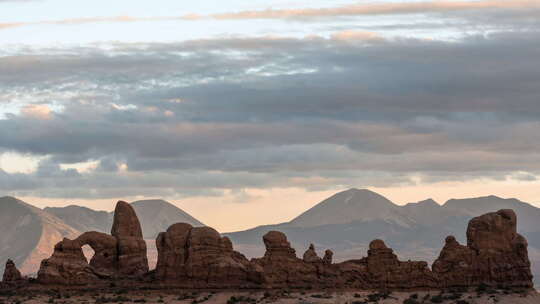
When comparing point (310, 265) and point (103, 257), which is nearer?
point (310, 265)

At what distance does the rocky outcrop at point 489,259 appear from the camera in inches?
6201

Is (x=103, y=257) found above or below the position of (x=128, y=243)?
below

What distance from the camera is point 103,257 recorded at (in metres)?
164

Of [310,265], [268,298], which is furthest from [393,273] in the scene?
[268,298]

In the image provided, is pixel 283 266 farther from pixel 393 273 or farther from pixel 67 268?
pixel 67 268

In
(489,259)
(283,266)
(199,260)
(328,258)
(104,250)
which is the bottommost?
(283,266)

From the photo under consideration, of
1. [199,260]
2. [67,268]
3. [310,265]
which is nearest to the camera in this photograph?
[199,260]

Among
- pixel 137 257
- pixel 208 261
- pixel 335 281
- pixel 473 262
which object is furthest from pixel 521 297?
pixel 137 257

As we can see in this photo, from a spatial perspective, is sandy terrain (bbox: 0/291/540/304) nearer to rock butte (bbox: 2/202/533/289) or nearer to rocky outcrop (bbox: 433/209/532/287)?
rock butte (bbox: 2/202/533/289)

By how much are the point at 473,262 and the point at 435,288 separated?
5247 millimetres

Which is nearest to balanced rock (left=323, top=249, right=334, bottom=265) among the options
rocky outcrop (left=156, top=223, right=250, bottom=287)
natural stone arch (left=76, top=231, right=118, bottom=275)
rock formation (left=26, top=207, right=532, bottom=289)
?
rock formation (left=26, top=207, right=532, bottom=289)

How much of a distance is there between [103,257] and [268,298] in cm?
2507

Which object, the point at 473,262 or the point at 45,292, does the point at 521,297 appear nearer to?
the point at 473,262

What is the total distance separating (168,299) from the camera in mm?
150250
